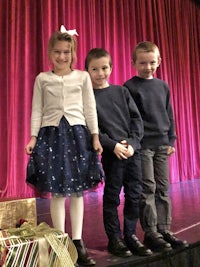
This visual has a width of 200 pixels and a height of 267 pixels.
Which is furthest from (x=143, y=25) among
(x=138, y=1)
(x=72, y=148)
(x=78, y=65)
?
(x=72, y=148)

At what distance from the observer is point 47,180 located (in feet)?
4.40

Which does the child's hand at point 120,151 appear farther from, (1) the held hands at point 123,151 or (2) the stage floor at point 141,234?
(2) the stage floor at point 141,234

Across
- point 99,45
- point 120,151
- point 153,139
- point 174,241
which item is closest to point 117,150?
point 120,151

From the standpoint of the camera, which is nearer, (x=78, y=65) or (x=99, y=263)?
(x=99, y=263)

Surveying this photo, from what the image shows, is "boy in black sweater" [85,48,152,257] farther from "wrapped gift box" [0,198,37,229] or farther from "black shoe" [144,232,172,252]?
"wrapped gift box" [0,198,37,229]

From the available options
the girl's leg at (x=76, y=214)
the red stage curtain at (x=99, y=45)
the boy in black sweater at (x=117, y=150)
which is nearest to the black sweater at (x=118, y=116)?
the boy in black sweater at (x=117, y=150)

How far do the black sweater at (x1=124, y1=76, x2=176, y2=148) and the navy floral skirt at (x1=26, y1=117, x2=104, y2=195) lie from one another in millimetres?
351

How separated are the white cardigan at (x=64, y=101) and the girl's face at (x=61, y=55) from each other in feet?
0.14

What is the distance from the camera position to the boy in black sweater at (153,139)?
5.23ft

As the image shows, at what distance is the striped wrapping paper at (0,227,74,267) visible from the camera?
3.65ft

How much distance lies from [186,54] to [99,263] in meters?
4.20

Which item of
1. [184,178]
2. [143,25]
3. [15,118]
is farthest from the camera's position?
[184,178]

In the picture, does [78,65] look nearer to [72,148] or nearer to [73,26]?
[73,26]

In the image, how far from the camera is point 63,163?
136 centimetres
